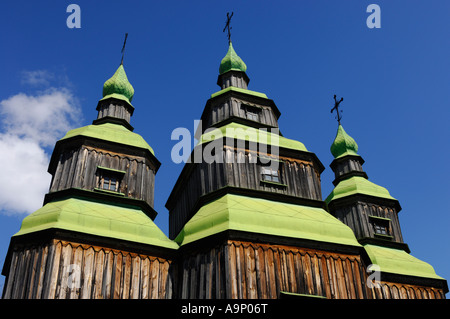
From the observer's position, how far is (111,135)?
19.0 m

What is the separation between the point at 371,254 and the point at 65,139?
13.7 m

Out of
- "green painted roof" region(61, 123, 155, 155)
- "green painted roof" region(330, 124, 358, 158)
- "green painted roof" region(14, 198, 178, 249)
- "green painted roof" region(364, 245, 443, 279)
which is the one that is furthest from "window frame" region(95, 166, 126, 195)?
"green painted roof" region(330, 124, 358, 158)

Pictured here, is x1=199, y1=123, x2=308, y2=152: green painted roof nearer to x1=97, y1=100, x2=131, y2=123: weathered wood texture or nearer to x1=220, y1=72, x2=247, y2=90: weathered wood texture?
x1=220, y1=72, x2=247, y2=90: weathered wood texture

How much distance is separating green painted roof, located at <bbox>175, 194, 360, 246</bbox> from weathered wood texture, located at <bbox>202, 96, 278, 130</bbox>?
218 inches

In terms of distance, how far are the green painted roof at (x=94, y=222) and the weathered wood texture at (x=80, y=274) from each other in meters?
0.56

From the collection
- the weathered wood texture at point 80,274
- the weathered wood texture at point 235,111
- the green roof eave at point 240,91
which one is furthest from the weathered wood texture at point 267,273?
the green roof eave at point 240,91

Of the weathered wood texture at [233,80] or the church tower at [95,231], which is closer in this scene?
the church tower at [95,231]

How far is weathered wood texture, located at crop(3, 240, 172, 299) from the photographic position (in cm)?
1345

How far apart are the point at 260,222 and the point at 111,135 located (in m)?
7.74

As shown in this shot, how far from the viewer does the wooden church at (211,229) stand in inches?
547

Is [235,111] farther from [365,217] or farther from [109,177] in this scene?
[365,217]

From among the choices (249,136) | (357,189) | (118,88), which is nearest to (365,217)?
(357,189)

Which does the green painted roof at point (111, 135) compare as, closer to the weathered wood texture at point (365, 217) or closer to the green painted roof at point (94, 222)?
the green painted roof at point (94, 222)
